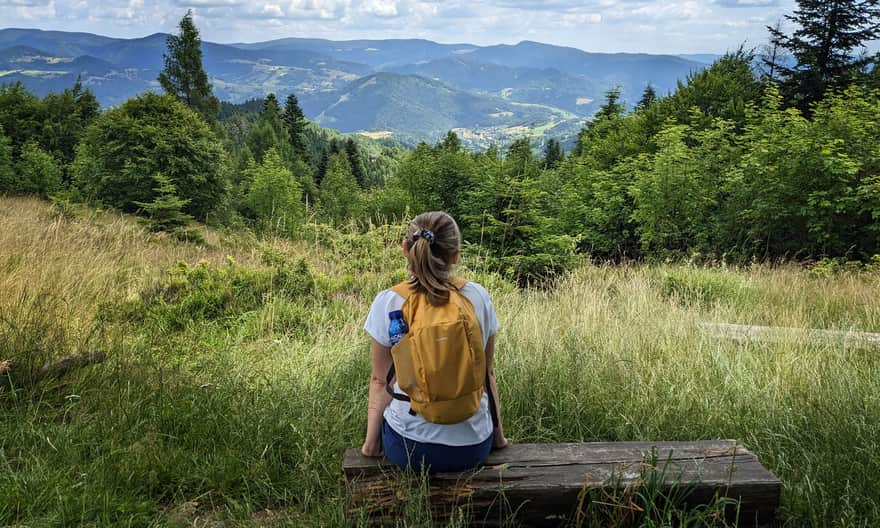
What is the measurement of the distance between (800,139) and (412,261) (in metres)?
16.8

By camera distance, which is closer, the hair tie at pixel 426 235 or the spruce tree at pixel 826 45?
the hair tie at pixel 426 235

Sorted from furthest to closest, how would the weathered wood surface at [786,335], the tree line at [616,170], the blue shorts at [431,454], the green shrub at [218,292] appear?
the tree line at [616,170] < the green shrub at [218,292] < the weathered wood surface at [786,335] < the blue shorts at [431,454]

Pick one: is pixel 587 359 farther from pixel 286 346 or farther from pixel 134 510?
pixel 134 510

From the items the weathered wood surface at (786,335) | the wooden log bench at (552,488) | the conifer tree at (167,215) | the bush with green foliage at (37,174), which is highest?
the wooden log bench at (552,488)

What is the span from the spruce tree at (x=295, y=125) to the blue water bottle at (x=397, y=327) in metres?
75.2

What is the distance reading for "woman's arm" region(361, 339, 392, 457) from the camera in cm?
218

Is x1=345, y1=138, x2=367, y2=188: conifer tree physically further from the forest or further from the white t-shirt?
the white t-shirt

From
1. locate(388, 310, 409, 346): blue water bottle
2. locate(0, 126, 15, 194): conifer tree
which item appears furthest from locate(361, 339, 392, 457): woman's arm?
locate(0, 126, 15, 194): conifer tree

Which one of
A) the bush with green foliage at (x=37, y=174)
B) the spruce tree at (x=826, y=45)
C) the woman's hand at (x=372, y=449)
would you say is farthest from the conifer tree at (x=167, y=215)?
the spruce tree at (x=826, y=45)

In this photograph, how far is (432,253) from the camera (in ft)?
6.82

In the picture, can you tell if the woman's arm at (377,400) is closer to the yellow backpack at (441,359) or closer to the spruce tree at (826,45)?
the yellow backpack at (441,359)

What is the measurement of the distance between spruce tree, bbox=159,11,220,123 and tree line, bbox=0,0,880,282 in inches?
4.1

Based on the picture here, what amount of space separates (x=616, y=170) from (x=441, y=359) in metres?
23.8

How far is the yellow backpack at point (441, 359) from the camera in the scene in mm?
1906
